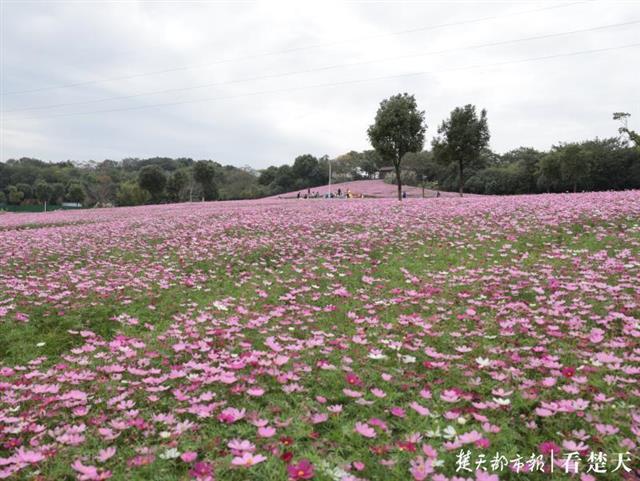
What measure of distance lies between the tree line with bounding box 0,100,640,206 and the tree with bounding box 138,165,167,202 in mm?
142

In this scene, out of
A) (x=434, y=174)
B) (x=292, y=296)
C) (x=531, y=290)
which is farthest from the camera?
(x=434, y=174)

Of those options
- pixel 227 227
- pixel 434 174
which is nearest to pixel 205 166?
pixel 434 174

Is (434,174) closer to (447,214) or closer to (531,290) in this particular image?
(447,214)

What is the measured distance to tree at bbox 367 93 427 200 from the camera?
29641 millimetres

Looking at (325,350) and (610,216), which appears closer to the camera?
(325,350)

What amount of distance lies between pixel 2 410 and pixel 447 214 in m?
15.4

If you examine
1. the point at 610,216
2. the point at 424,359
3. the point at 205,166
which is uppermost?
the point at 205,166

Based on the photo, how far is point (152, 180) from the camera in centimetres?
6750

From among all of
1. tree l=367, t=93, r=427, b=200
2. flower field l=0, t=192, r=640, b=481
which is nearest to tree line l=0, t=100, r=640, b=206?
tree l=367, t=93, r=427, b=200

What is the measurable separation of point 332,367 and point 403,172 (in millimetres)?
81144

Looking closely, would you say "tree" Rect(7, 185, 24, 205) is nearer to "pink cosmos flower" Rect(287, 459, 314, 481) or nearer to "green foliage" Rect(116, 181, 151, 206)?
"green foliage" Rect(116, 181, 151, 206)

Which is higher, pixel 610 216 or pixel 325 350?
pixel 610 216

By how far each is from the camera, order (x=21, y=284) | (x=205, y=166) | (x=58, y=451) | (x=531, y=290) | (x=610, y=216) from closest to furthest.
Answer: (x=58, y=451) → (x=531, y=290) → (x=21, y=284) → (x=610, y=216) → (x=205, y=166)

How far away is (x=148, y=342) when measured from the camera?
19.7ft
